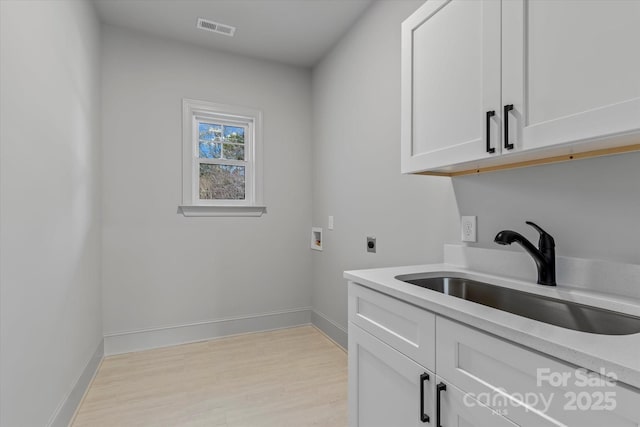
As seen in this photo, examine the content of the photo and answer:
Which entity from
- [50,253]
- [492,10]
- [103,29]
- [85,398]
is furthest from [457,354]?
[103,29]

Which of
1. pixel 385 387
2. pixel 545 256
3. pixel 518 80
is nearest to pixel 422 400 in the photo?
pixel 385 387

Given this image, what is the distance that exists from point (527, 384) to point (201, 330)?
2883 mm

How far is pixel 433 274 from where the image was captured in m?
1.50

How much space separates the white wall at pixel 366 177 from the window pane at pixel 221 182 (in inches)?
30.7

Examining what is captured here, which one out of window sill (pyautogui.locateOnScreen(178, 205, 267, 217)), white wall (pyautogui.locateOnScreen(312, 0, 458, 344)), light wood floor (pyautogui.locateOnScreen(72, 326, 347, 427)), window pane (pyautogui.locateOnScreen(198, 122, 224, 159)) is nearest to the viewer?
light wood floor (pyautogui.locateOnScreen(72, 326, 347, 427))

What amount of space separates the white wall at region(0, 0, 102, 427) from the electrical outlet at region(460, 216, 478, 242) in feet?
6.30

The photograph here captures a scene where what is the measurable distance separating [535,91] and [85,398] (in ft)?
9.44

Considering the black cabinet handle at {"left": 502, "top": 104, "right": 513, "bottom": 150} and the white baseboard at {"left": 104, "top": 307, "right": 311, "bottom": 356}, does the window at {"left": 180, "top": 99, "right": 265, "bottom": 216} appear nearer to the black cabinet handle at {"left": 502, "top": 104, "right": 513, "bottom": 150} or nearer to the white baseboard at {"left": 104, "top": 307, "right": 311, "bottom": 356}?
the white baseboard at {"left": 104, "top": 307, "right": 311, "bottom": 356}

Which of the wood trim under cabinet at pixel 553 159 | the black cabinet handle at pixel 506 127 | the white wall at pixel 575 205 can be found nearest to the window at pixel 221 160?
the wood trim under cabinet at pixel 553 159

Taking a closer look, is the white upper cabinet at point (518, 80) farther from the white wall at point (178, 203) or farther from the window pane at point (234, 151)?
the window pane at point (234, 151)

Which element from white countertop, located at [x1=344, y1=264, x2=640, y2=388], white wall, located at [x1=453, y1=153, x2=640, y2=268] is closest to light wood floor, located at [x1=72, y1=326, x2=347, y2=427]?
white countertop, located at [x1=344, y1=264, x2=640, y2=388]

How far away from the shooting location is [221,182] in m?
3.25

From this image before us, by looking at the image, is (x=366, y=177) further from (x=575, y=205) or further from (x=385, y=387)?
(x=385, y=387)

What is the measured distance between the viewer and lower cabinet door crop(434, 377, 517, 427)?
0.81 metres
